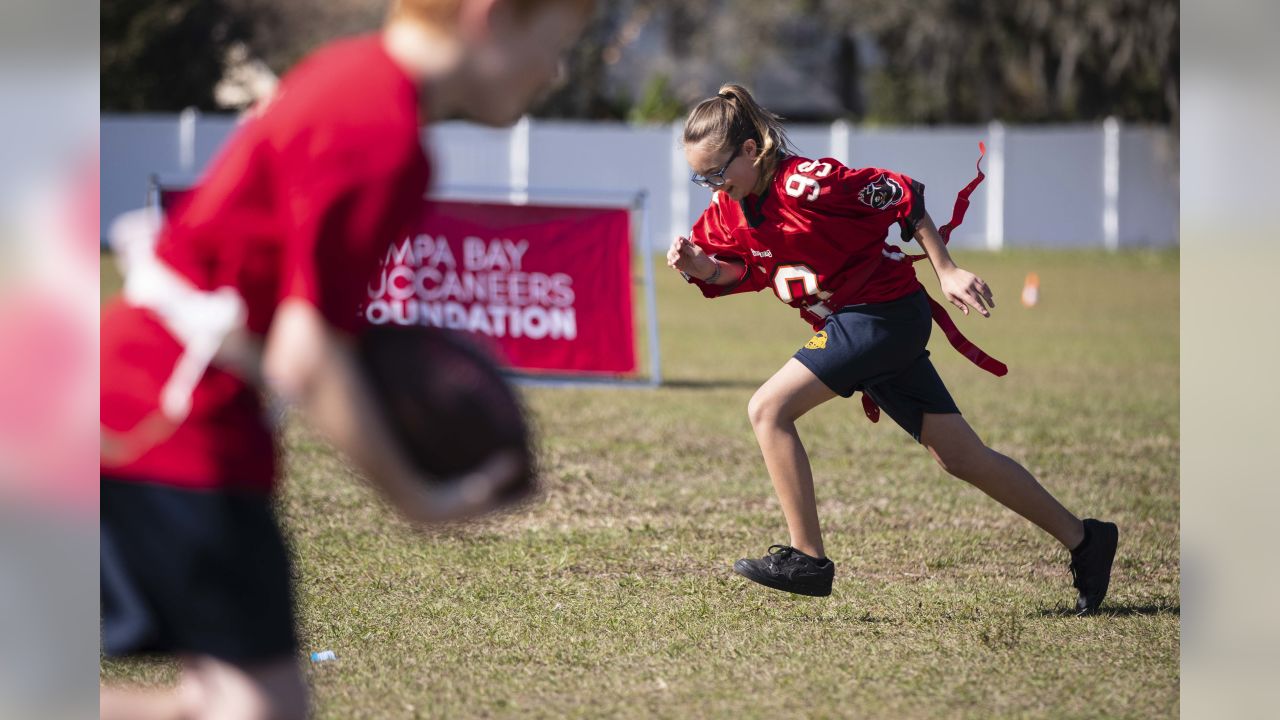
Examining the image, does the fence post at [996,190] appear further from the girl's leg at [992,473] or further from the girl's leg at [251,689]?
the girl's leg at [251,689]

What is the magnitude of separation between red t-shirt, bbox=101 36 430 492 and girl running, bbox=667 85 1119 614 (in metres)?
2.70

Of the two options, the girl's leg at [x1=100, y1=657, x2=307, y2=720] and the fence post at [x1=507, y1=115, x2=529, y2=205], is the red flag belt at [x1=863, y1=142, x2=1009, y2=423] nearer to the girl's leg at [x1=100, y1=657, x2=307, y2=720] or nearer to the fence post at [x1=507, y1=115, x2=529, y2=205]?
the girl's leg at [x1=100, y1=657, x2=307, y2=720]

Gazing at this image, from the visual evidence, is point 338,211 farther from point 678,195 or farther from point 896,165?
point 896,165

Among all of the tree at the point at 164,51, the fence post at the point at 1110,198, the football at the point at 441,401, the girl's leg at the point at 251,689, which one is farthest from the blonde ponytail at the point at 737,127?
the fence post at the point at 1110,198

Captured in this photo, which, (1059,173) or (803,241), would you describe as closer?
(803,241)

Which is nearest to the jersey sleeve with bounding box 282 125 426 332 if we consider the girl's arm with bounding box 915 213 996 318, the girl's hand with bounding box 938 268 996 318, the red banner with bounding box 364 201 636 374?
the girl's arm with bounding box 915 213 996 318

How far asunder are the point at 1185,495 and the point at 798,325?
1461cm

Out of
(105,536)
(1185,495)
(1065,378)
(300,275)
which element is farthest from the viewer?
(1065,378)

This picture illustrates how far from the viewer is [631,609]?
17.1 ft

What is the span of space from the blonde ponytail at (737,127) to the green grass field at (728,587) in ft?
5.11

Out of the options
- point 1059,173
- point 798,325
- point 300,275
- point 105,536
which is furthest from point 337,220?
point 1059,173

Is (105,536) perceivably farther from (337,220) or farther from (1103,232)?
(1103,232)

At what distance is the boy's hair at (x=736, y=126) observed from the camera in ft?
16.3

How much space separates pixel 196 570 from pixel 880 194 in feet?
10.4
